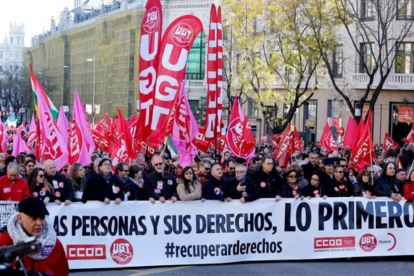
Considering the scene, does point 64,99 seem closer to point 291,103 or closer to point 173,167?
point 291,103

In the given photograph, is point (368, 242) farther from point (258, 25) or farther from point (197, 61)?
point (197, 61)

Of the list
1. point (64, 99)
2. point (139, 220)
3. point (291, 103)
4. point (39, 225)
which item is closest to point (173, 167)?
point (139, 220)

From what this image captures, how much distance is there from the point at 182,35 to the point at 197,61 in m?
56.6

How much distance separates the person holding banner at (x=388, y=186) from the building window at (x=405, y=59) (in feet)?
105

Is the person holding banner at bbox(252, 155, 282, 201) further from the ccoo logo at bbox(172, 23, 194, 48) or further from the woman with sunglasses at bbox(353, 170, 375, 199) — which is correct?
the ccoo logo at bbox(172, 23, 194, 48)

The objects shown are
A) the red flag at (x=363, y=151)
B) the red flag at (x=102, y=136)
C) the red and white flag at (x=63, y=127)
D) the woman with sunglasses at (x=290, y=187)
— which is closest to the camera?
the woman with sunglasses at (x=290, y=187)

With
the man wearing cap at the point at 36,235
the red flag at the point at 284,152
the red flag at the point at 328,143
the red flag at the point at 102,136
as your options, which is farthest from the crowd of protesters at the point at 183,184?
the red flag at the point at 328,143

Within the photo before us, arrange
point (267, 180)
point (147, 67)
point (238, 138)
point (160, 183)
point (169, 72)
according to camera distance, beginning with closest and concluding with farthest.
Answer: point (267, 180) → point (160, 183) → point (147, 67) → point (169, 72) → point (238, 138)

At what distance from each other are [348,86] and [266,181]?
35.1 meters

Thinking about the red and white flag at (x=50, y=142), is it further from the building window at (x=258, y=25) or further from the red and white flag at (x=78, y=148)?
the building window at (x=258, y=25)

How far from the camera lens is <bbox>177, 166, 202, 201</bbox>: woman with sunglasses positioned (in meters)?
12.6

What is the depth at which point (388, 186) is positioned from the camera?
13.8 metres

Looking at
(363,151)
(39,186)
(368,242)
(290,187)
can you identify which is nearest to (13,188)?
(39,186)

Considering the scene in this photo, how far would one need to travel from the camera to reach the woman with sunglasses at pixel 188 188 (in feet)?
41.4
